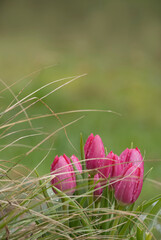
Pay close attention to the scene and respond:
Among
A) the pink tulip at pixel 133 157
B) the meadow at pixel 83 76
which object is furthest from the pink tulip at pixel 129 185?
the meadow at pixel 83 76

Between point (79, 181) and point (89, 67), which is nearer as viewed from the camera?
point (79, 181)

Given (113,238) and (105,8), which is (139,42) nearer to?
(105,8)

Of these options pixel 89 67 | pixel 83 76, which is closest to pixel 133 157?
pixel 83 76

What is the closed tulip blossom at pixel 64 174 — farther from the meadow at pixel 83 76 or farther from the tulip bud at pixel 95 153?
the meadow at pixel 83 76

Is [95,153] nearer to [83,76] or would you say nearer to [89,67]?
[83,76]

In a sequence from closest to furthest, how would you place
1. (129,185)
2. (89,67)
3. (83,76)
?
1. (129,185)
2. (83,76)
3. (89,67)

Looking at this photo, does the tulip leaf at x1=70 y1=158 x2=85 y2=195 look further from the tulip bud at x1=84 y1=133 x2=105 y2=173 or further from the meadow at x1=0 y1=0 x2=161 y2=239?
the meadow at x1=0 y1=0 x2=161 y2=239

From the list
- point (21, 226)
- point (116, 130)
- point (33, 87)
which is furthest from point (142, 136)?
point (21, 226)
